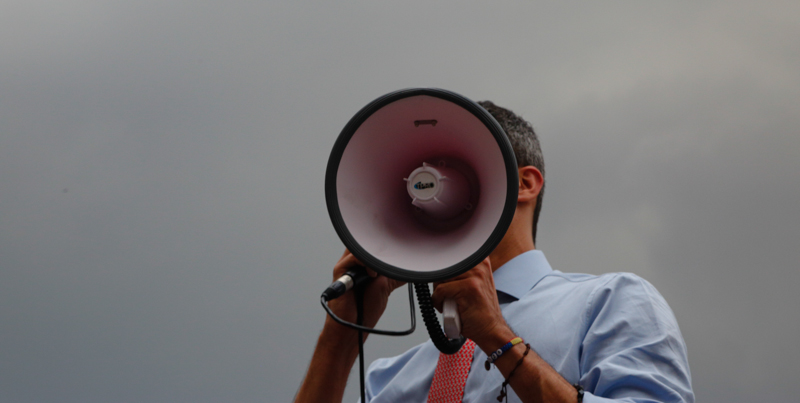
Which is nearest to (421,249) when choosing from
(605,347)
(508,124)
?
(605,347)

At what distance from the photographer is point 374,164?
1.22 meters

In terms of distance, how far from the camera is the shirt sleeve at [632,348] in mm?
1063

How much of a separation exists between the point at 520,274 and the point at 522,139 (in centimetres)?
41

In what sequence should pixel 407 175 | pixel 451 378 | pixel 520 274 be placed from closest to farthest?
pixel 407 175, pixel 451 378, pixel 520 274

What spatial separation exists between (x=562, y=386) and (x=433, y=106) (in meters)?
0.58

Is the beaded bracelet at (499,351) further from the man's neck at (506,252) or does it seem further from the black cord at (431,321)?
the man's neck at (506,252)

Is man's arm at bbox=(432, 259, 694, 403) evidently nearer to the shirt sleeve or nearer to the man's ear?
the shirt sleeve

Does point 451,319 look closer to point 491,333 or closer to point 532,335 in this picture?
point 491,333

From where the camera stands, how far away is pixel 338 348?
4.69ft

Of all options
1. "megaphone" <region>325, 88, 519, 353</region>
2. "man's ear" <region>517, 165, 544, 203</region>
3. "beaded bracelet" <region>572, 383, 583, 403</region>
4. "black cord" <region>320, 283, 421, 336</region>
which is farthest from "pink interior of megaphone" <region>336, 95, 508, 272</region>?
"man's ear" <region>517, 165, 544, 203</region>

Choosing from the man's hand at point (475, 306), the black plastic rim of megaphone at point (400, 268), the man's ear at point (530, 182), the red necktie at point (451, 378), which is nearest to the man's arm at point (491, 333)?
the man's hand at point (475, 306)

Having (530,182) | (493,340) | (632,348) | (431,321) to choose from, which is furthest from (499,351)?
(530,182)

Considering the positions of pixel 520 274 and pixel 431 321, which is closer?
pixel 431 321

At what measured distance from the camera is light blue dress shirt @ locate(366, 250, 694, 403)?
1.08 meters
